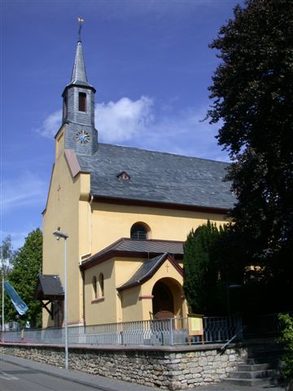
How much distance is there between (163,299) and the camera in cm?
2755

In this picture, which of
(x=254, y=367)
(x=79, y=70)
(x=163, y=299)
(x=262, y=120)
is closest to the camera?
(x=254, y=367)

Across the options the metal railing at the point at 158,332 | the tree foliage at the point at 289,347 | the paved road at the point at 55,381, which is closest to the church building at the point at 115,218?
the metal railing at the point at 158,332

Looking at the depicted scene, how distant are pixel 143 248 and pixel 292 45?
15.3 m

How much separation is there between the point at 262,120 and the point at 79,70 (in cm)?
2456

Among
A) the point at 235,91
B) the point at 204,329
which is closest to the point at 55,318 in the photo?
the point at 204,329

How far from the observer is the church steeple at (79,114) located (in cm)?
3628

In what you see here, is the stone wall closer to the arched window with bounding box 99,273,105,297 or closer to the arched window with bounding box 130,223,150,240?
the arched window with bounding box 99,273,105,297

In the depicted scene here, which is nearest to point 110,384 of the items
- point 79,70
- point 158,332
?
point 158,332

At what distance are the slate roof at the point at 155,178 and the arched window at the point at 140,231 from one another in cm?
179

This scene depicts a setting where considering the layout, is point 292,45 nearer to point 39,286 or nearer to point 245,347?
point 245,347

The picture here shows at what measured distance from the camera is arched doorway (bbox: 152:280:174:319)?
27297 mm

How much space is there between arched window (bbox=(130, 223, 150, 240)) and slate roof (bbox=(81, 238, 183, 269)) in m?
2.82

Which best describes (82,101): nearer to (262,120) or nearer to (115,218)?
(115,218)

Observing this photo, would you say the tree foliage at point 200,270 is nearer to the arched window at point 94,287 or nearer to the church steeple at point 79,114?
the arched window at point 94,287
